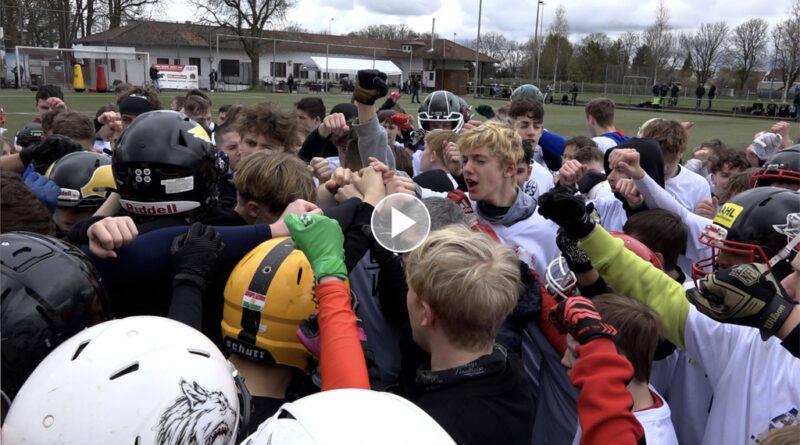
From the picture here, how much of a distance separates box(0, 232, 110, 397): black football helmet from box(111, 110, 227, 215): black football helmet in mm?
760

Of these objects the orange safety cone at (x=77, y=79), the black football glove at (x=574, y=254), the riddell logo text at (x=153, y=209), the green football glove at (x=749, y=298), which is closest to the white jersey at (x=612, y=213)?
the black football glove at (x=574, y=254)

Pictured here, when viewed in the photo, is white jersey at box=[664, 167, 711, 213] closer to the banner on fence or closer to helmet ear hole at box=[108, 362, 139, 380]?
helmet ear hole at box=[108, 362, 139, 380]

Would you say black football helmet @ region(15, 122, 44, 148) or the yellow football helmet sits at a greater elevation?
black football helmet @ region(15, 122, 44, 148)

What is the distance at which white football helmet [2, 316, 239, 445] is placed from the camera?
56.9 inches

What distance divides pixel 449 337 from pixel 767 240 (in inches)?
67.2

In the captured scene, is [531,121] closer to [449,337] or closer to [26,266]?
[449,337]

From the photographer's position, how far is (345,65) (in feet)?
221

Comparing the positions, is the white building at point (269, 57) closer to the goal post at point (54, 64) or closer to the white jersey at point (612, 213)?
the goal post at point (54, 64)

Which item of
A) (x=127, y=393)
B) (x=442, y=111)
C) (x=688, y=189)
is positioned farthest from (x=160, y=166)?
(x=688, y=189)

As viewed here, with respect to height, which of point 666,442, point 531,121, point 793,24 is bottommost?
point 666,442

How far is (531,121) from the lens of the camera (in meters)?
7.35

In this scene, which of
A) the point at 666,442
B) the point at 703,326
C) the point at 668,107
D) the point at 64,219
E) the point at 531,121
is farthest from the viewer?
the point at 668,107

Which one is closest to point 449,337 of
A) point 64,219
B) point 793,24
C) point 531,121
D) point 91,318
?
point 91,318

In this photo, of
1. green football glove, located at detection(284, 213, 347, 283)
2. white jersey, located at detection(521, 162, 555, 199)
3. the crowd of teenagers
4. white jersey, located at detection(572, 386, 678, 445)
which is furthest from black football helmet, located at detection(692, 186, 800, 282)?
white jersey, located at detection(521, 162, 555, 199)
